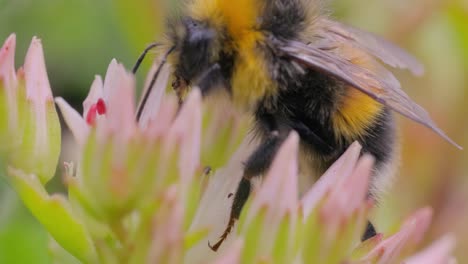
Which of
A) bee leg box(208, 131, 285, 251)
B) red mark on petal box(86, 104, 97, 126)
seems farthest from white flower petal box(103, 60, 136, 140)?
bee leg box(208, 131, 285, 251)

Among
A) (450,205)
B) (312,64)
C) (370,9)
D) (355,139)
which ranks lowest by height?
(450,205)

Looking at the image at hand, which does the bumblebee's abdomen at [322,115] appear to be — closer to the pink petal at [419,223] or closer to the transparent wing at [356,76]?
the transparent wing at [356,76]

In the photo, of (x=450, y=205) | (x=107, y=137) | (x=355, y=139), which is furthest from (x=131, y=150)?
(x=450, y=205)

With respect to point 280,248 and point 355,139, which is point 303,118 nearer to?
point 355,139

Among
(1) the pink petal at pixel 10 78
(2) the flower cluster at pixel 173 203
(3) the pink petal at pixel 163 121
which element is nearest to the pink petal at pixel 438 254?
(2) the flower cluster at pixel 173 203

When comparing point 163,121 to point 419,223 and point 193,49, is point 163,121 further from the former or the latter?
point 419,223

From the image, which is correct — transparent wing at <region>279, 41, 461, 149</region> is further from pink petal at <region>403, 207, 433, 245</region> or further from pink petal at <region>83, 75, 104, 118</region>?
pink petal at <region>83, 75, 104, 118</region>

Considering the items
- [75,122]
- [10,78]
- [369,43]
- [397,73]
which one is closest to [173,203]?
[75,122]
